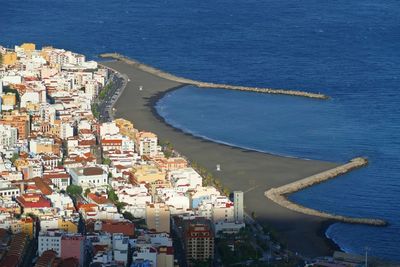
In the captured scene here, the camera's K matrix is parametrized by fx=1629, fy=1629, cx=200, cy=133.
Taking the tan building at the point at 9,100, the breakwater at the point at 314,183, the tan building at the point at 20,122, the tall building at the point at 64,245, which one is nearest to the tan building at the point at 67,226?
the tall building at the point at 64,245

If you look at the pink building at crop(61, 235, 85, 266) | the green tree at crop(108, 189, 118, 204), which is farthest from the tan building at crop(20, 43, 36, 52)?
the pink building at crop(61, 235, 85, 266)

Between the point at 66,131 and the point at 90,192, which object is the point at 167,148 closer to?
the point at 66,131

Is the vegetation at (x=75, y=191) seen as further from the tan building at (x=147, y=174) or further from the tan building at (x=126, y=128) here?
the tan building at (x=126, y=128)

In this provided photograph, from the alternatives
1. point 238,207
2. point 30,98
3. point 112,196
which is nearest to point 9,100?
point 30,98

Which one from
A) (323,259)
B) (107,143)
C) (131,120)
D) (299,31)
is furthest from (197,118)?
(299,31)

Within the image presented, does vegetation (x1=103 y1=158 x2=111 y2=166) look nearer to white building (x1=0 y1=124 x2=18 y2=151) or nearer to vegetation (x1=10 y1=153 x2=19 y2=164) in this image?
vegetation (x1=10 y1=153 x2=19 y2=164)

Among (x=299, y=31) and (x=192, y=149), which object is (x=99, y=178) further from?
(x=299, y=31)

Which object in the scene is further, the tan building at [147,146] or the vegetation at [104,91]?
the vegetation at [104,91]
